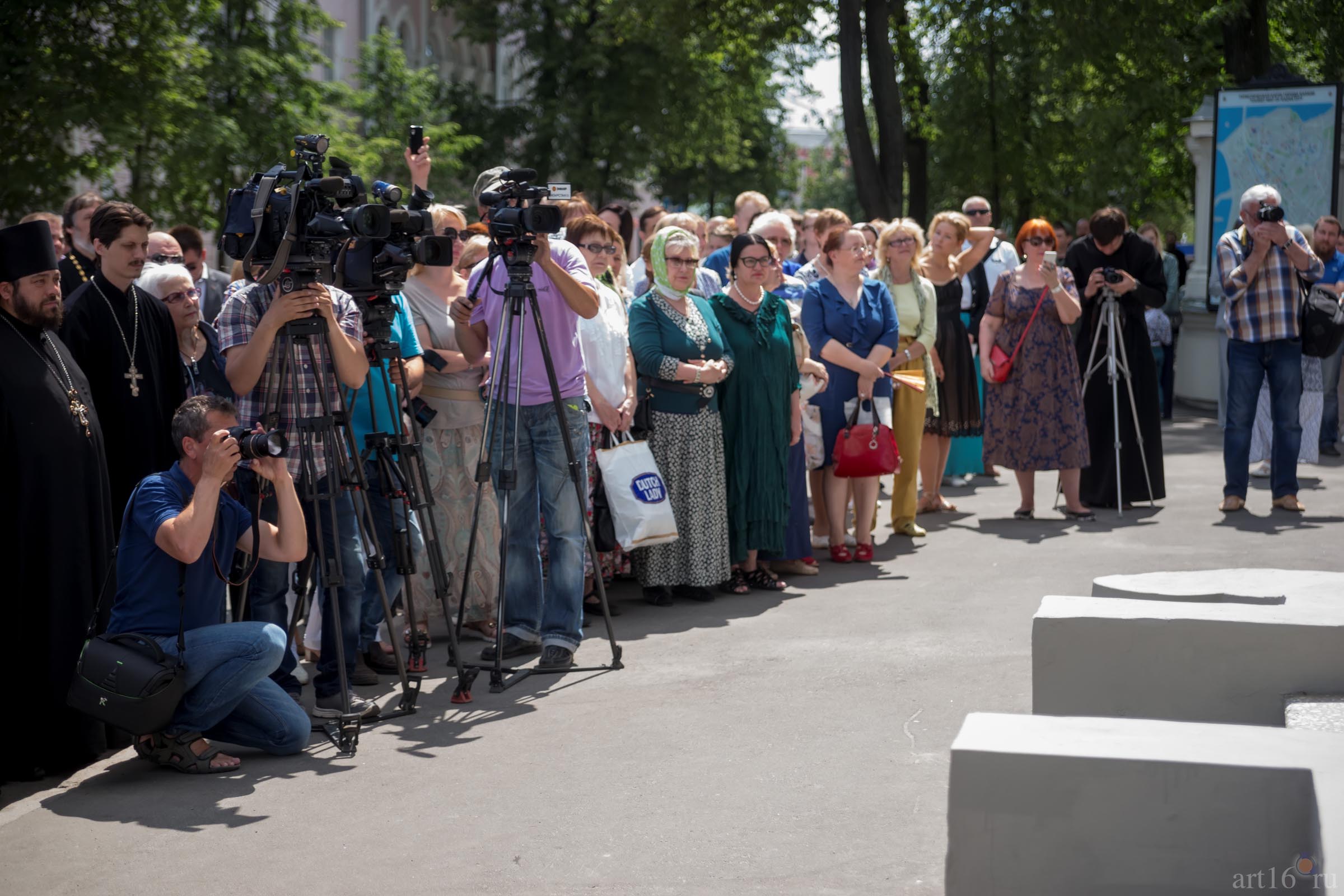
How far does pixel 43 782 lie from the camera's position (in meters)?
5.55

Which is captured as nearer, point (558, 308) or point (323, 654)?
point (323, 654)

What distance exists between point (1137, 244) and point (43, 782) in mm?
8156

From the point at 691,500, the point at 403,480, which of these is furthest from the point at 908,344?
the point at 403,480

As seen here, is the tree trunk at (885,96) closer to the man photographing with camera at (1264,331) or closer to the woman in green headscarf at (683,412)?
the man photographing with camera at (1264,331)

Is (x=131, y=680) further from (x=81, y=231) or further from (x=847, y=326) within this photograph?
(x=847, y=326)

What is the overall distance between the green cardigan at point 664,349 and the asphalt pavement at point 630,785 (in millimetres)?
1125

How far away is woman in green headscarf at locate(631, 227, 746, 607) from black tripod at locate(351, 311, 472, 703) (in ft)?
6.45

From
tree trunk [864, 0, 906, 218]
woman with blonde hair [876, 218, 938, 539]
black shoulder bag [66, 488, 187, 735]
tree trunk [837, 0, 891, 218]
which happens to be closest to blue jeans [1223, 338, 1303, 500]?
woman with blonde hair [876, 218, 938, 539]

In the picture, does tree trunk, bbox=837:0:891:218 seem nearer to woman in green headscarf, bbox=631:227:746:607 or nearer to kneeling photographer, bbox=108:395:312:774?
woman in green headscarf, bbox=631:227:746:607

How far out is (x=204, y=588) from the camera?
5609 mm

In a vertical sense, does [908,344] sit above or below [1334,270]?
below

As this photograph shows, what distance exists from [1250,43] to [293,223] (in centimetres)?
1796

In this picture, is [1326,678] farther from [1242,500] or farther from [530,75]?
[530,75]

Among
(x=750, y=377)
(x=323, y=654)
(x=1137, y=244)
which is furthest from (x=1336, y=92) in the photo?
(x=323, y=654)
